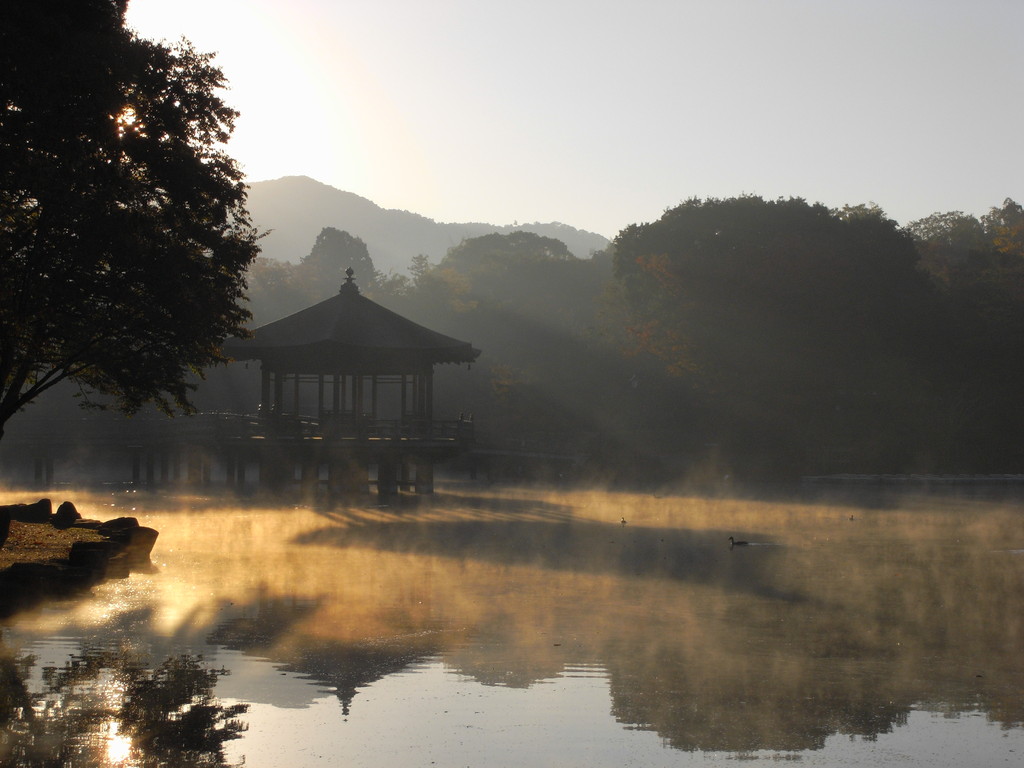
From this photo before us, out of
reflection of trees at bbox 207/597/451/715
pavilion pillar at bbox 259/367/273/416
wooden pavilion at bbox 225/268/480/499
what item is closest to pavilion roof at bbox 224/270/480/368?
wooden pavilion at bbox 225/268/480/499

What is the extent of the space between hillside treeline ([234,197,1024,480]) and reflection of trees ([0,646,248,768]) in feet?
118

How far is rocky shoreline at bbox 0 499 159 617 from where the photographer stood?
619 inches

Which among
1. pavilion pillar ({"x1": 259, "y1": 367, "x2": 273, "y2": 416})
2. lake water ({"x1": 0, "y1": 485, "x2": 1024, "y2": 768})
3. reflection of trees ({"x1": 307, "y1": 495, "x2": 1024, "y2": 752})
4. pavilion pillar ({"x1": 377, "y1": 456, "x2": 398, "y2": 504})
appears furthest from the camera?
pavilion pillar ({"x1": 259, "y1": 367, "x2": 273, "y2": 416})

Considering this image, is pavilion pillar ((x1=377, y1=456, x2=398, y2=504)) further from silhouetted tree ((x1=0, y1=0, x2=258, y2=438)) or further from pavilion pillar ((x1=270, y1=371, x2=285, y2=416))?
silhouetted tree ((x1=0, y1=0, x2=258, y2=438))

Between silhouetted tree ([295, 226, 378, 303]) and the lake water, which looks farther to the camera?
silhouetted tree ([295, 226, 378, 303])

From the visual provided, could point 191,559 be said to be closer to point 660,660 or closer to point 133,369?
point 133,369

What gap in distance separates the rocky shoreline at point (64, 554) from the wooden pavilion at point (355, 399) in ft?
40.0

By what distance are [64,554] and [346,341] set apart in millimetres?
17693

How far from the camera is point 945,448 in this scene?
5047 cm

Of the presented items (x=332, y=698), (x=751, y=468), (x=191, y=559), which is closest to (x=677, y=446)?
(x=751, y=468)

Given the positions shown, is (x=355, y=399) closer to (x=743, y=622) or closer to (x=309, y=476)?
(x=309, y=476)

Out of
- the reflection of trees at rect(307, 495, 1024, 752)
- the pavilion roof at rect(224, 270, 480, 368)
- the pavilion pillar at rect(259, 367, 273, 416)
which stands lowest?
the reflection of trees at rect(307, 495, 1024, 752)

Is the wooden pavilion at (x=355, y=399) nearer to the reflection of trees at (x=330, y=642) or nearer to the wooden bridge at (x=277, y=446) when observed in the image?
the wooden bridge at (x=277, y=446)

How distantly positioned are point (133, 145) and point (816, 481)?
3224 centimetres
